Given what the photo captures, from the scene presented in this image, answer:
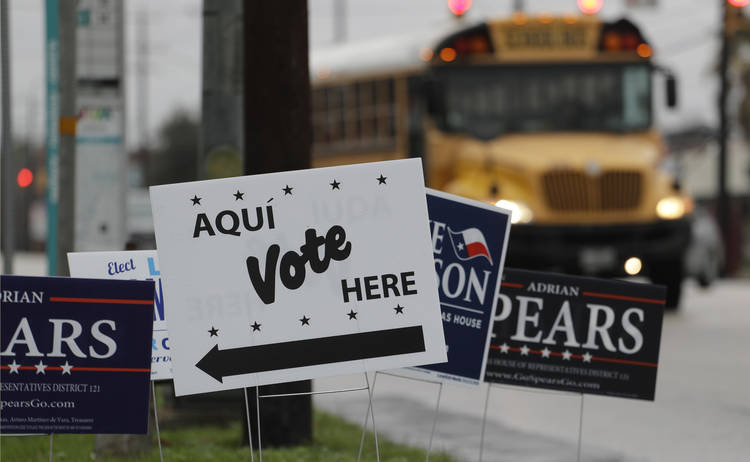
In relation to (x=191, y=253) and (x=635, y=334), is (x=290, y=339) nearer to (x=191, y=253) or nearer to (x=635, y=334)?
(x=191, y=253)

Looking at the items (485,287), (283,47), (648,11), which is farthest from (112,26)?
(648,11)

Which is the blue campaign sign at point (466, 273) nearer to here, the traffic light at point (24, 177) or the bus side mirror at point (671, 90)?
the traffic light at point (24, 177)

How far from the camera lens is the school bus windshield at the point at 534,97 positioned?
1805 centimetres

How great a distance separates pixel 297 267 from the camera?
5.56 meters

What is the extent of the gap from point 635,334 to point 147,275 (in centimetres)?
210

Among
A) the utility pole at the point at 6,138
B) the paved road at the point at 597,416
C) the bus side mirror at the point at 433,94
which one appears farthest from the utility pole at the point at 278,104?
the bus side mirror at the point at 433,94

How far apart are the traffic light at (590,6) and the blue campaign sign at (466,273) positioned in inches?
491

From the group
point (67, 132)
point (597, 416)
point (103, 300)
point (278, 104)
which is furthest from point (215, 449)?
point (597, 416)

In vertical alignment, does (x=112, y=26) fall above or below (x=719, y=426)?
above

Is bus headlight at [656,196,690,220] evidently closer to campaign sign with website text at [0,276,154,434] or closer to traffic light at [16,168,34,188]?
traffic light at [16,168,34,188]

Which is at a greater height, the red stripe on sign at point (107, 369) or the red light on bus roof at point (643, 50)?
the red light on bus roof at point (643, 50)

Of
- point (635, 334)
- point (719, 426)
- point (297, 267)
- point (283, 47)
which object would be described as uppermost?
point (283, 47)

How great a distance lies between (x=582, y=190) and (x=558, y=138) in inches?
32.9

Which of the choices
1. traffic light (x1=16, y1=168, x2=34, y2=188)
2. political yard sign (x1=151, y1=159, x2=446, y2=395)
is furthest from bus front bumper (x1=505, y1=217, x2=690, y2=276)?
political yard sign (x1=151, y1=159, x2=446, y2=395)
